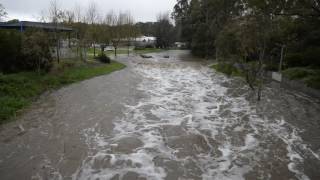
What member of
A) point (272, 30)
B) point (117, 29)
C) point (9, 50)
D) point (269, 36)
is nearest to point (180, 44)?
point (117, 29)

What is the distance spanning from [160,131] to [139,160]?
2730 mm

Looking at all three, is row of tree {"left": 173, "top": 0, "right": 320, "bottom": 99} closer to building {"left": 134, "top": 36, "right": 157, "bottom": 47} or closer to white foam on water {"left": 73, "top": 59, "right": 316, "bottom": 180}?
white foam on water {"left": 73, "top": 59, "right": 316, "bottom": 180}

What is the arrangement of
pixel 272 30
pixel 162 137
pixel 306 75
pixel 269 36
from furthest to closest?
pixel 306 75, pixel 272 30, pixel 269 36, pixel 162 137

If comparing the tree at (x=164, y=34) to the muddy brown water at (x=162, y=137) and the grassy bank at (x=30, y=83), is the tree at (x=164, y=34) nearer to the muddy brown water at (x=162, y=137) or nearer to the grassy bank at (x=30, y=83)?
the grassy bank at (x=30, y=83)

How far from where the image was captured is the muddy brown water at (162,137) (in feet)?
27.6

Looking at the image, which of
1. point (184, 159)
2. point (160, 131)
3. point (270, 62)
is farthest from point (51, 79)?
point (270, 62)

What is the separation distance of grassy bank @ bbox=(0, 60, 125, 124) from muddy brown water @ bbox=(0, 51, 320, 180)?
0.58 meters

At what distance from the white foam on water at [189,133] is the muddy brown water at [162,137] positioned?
2 centimetres

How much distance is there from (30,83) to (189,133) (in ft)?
32.1

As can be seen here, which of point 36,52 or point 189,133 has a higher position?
point 36,52

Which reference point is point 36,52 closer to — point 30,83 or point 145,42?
point 30,83

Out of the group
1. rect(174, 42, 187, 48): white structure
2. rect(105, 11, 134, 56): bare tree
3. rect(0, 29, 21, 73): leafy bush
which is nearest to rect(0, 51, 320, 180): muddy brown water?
rect(0, 29, 21, 73): leafy bush

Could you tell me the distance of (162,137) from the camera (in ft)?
36.1

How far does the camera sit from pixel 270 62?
26.7m
